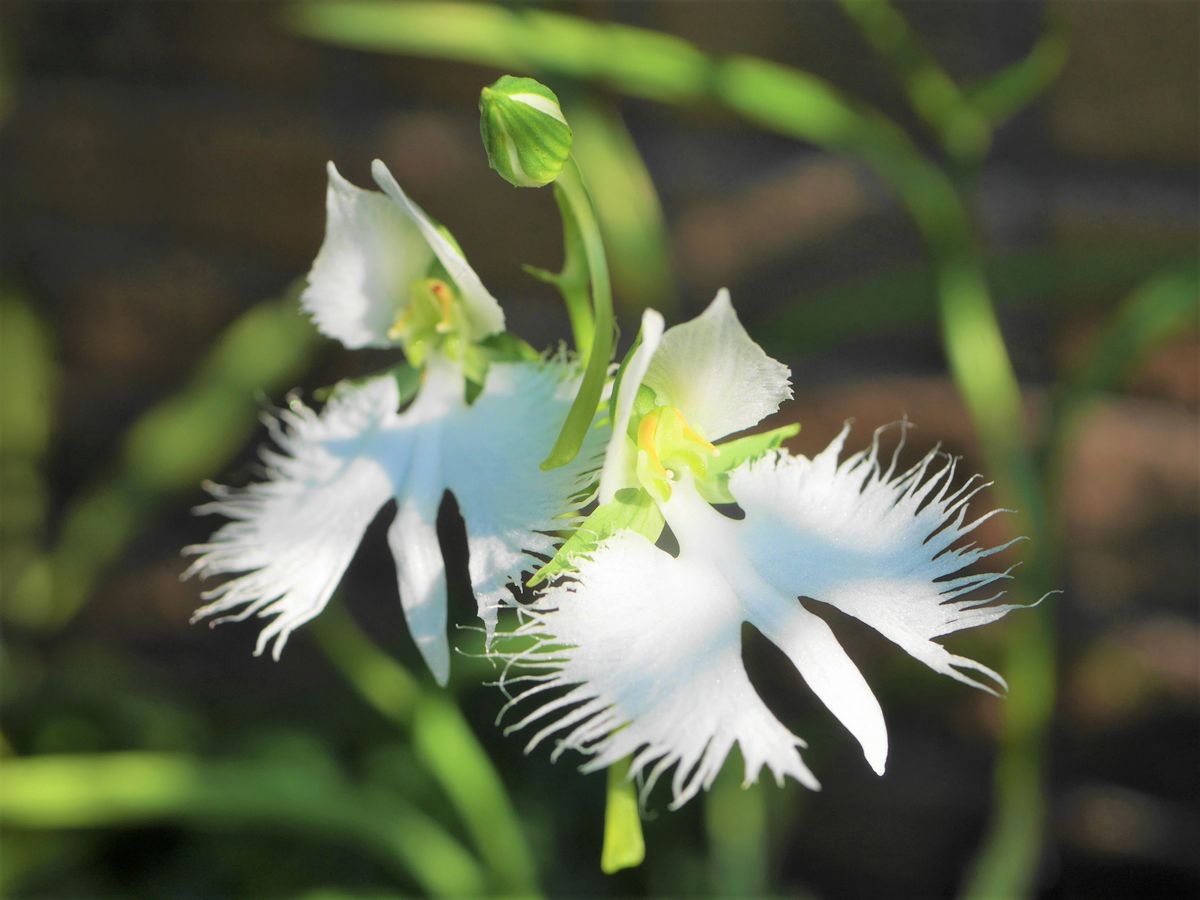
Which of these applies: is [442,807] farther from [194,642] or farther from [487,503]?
[487,503]

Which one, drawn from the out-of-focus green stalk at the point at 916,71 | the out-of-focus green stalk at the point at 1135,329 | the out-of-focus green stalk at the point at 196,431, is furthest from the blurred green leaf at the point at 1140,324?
the out-of-focus green stalk at the point at 196,431

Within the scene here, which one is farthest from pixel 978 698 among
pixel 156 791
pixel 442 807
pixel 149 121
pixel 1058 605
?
pixel 149 121

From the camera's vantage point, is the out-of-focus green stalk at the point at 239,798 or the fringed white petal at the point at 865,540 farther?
the out-of-focus green stalk at the point at 239,798

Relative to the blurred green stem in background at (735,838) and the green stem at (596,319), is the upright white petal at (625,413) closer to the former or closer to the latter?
the green stem at (596,319)

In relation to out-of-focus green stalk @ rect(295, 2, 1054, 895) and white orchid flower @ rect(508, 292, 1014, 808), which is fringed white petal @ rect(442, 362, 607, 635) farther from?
out-of-focus green stalk @ rect(295, 2, 1054, 895)

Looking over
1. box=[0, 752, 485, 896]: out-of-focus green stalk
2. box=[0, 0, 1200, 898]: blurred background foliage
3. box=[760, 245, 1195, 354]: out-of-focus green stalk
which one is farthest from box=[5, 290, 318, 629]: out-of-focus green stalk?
box=[760, 245, 1195, 354]: out-of-focus green stalk

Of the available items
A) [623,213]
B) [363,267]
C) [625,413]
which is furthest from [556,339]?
[625,413]

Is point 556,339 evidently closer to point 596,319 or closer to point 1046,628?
point 1046,628
